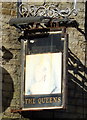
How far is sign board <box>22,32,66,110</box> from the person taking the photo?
10391 millimetres

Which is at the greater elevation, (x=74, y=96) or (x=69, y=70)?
(x=69, y=70)

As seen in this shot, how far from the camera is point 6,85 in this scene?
11.6 meters

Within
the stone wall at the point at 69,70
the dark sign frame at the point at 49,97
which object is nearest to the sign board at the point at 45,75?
A: the dark sign frame at the point at 49,97

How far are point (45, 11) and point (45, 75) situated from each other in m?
1.94

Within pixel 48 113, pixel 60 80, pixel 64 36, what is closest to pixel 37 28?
pixel 64 36

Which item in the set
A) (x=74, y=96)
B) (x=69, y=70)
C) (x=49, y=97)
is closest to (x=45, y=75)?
(x=49, y=97)

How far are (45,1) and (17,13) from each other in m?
0.87

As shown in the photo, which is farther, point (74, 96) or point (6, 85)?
point (6, 85)

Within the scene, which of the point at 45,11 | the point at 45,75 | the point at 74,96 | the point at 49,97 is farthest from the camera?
the point at 45,11

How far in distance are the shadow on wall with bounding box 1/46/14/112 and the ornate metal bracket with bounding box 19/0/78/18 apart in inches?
46.5

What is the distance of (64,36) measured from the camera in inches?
417

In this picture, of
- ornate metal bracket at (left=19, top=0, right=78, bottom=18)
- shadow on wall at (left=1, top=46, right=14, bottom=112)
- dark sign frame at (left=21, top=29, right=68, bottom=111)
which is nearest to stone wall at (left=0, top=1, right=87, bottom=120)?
shadow on wall at (left=1, top=46, right=14, bottom=112)

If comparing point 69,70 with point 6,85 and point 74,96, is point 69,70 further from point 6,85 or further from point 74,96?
point 6,85

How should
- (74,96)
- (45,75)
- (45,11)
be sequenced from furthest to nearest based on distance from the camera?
(45,11) < (74,96) < (45,75)
